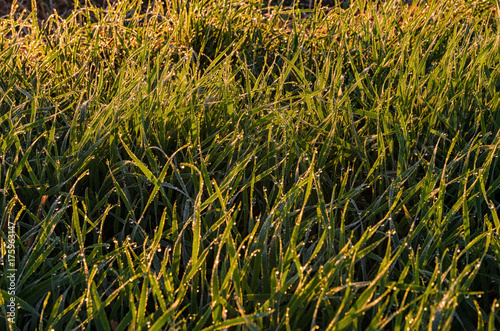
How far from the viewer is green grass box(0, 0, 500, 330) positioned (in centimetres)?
90

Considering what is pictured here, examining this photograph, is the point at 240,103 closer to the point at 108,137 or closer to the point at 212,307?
the point at 108,137

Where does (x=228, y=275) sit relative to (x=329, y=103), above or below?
below

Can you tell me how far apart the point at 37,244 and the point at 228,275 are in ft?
1.24

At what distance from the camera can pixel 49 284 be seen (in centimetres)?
100

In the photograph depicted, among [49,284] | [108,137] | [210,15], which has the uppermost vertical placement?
[210,15]

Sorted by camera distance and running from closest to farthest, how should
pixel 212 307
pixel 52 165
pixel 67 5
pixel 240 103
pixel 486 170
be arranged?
pixel 212 307 < pixel 486 170 < pixel 52 165 < pixel 240 103 < pixel 67 5

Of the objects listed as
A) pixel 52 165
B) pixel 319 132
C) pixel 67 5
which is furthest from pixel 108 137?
pixel 67 5

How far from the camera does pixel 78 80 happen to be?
1.59 m

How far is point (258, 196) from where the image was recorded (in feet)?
4.21

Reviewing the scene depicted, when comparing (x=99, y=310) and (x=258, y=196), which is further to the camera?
(x=258, y=196)

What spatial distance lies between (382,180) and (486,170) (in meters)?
0.21

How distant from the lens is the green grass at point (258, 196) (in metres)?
0.90

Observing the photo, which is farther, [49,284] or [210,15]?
[210,15]

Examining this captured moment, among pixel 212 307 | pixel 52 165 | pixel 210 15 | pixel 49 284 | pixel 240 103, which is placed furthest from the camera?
pixel 210 15
